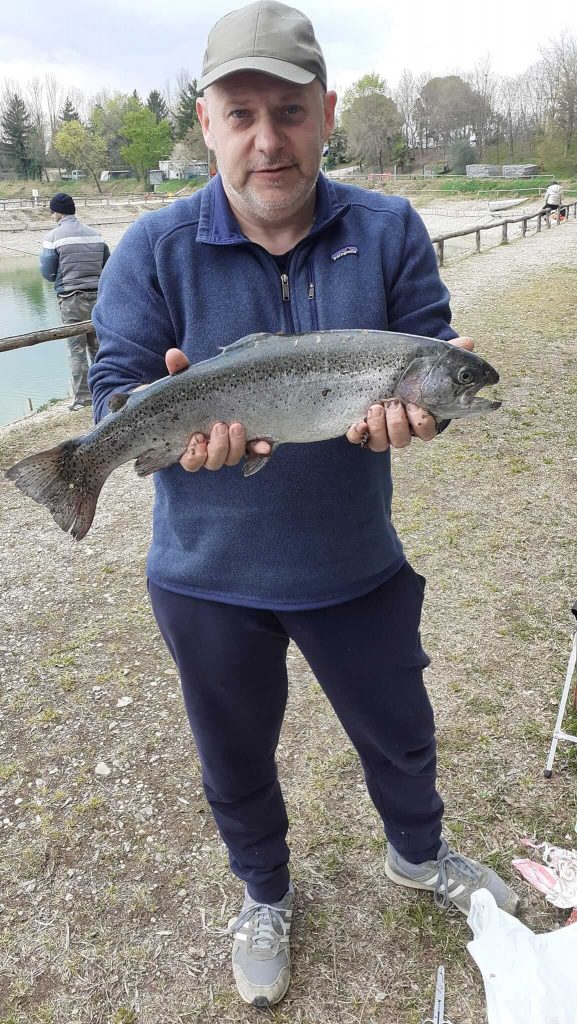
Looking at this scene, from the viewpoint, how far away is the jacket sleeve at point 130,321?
6.97 feet

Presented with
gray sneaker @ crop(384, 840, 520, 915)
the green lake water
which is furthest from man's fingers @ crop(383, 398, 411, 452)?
the green lake water

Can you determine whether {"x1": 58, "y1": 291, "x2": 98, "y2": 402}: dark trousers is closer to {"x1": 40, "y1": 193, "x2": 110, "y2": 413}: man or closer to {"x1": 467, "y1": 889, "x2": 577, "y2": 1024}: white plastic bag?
{"x1": 40, "y1": 193, "x2": 110, "y2": 413}: man

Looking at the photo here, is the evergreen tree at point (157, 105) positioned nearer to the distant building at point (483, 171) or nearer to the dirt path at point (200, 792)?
the distant building at point (483, 171)

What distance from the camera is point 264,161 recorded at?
1.98 meters

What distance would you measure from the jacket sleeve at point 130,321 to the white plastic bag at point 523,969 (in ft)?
6.49

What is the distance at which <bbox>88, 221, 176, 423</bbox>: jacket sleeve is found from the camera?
6.97 feet

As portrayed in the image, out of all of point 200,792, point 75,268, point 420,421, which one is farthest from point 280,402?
point 75,268

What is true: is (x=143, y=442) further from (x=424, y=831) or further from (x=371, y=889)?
(x=371, y=889)

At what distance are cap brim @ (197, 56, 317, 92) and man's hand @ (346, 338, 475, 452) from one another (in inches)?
34.1

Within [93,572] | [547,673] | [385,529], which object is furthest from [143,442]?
[93,572]

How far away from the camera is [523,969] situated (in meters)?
2.11

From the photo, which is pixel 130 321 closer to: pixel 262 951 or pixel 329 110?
pixel 329 110

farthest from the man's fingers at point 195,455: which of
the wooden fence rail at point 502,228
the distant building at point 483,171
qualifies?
the distant building at point 483,171

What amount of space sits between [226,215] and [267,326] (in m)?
0.33
